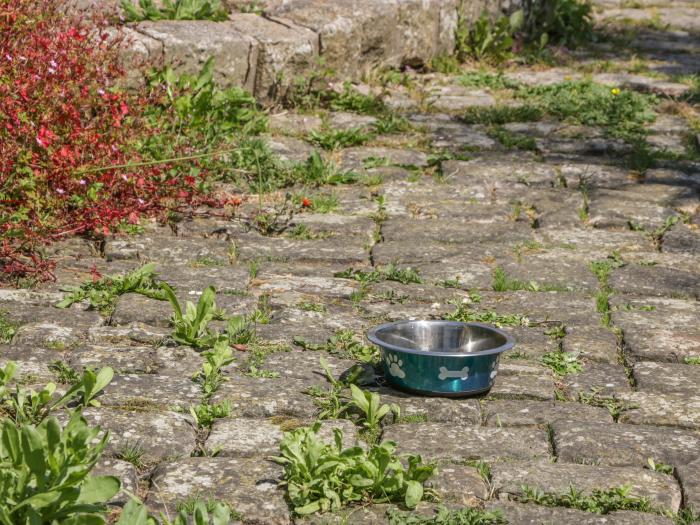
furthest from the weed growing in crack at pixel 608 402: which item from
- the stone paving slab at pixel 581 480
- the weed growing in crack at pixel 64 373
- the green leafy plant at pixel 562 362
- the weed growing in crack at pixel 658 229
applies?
the weed growing in crack at pixel 658 229

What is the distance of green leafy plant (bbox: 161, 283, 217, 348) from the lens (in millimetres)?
3969

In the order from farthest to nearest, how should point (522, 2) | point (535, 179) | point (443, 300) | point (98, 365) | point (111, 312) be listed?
point (522, 2), point (535, 179), point (443, 300), point (111, 312), point (98, 365)

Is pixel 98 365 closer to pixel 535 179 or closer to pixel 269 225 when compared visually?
pixel 269 225

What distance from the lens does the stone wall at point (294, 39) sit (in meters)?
6.52

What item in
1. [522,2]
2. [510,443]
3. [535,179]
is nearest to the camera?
[510,443]

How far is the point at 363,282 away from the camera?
470 centimetres

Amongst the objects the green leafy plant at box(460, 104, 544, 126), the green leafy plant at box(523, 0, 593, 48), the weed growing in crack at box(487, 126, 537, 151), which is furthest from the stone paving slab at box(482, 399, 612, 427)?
the green leafy plant at box(523, 0, 593, 48)

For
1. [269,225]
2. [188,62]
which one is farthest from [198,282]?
[188,62]

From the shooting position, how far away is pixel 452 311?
444 centimetres

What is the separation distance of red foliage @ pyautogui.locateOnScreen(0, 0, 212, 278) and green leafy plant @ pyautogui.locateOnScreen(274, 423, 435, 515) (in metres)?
1.95

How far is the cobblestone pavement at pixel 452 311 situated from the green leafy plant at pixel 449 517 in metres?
0.06

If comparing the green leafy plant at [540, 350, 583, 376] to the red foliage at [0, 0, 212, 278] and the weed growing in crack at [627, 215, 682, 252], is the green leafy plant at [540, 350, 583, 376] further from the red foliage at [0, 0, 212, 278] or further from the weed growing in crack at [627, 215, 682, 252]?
the red foliage at [0, 0, 212, 278]

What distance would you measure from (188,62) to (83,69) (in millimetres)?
1219

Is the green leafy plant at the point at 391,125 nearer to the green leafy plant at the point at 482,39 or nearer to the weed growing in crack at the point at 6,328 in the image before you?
the green leafy plant at the point at 482,39
